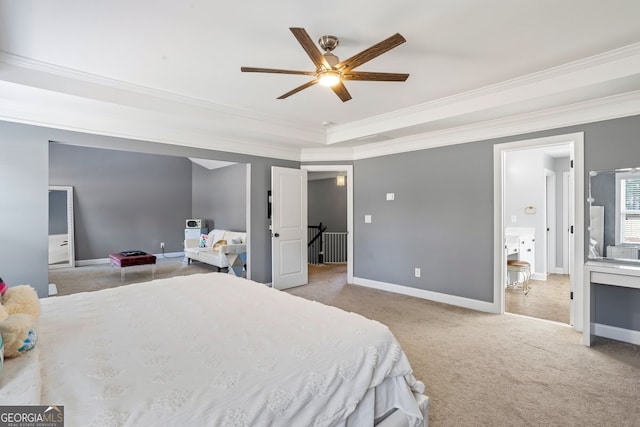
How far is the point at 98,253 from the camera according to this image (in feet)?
24.8

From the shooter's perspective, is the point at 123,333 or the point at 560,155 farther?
the point at 560,155

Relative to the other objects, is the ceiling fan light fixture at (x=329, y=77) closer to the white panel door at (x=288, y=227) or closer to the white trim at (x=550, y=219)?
the white panel door at (x=288, y=227)

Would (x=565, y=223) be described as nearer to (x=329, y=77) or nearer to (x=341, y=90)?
(x=341, y=90)

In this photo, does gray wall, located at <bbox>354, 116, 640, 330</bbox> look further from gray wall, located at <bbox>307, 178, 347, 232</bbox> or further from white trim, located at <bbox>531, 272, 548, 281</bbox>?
gray wall, located at <bbox>307, 178, 347, 232</bbox>

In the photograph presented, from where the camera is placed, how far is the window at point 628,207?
3.08 m

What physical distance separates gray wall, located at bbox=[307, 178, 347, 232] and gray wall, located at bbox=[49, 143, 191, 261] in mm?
3613

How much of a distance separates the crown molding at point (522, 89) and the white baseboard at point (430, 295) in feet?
7.66

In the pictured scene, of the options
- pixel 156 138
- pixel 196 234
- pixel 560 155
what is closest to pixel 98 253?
pixel 196 234

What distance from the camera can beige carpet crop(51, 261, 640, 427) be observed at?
201 centimetres

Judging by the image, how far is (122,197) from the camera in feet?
26.2

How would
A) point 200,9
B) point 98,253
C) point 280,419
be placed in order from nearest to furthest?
point 280,419
point 200,9
point 98,253

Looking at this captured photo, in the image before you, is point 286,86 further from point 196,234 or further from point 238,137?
point 196,234

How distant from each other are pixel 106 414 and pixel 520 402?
2.38 metres

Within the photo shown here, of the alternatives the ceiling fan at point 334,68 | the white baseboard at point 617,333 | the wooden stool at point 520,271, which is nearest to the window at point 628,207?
the white baseboard at point 617,333
